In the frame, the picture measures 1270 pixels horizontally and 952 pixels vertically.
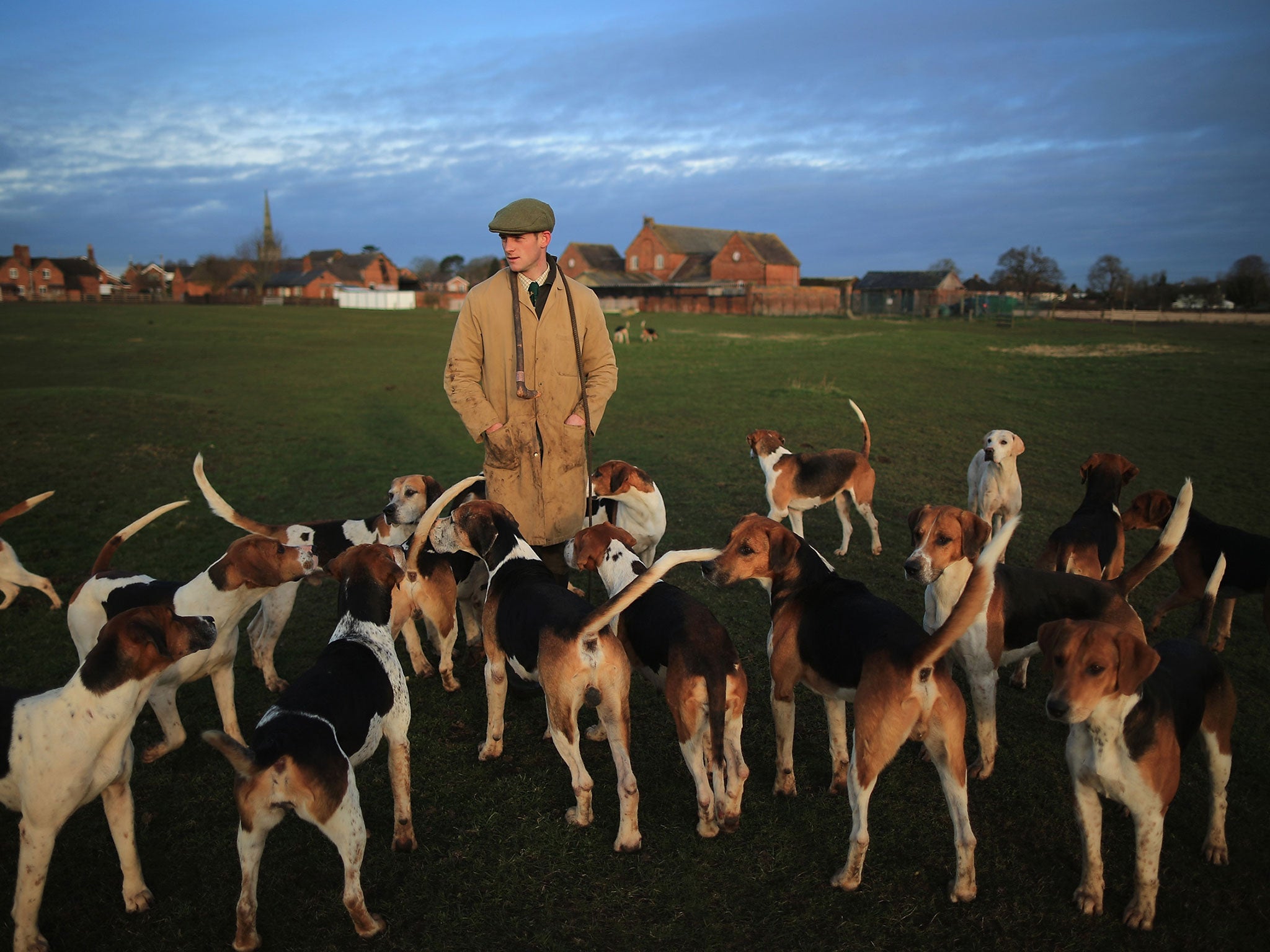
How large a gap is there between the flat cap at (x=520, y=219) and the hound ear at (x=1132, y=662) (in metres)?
3.64

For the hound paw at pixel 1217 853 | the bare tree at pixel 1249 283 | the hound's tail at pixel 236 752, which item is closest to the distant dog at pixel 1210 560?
the hound paw at pixel 1217 853

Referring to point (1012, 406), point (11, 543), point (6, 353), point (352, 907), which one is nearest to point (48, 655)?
point (11, 543)

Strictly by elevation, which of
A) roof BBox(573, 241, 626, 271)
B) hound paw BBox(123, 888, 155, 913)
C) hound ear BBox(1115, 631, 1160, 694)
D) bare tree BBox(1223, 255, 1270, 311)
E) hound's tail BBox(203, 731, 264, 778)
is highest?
roof BBox(573, 241, 626, 271)

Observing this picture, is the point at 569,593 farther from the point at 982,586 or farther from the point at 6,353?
the point at 6,353

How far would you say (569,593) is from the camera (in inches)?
168

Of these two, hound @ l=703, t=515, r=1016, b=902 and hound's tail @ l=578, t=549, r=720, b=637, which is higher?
hound's tail @ l=578, t=549, r=720, b=637

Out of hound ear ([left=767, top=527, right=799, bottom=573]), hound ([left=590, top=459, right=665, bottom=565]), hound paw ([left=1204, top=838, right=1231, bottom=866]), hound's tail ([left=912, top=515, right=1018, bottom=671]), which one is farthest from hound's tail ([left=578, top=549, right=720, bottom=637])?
hound ([left=590, top=459, right=665, bottom=565])

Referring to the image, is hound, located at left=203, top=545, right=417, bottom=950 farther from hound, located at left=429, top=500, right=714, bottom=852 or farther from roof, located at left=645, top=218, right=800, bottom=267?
roof, located at left=645, top=218, right=800, bottom=267

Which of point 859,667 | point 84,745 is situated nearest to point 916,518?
point 859,667

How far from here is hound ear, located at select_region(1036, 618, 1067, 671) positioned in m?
3.21

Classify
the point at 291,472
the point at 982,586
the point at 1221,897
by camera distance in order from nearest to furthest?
1. the point at 982,586
2. the point at 1221,897
3. the point at 291,472

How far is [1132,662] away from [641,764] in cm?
255

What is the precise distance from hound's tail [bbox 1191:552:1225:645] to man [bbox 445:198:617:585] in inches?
148

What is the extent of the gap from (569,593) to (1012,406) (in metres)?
16.7
